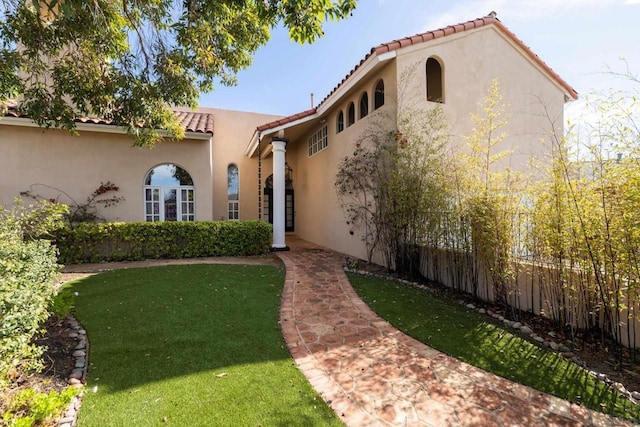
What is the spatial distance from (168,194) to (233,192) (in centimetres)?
549

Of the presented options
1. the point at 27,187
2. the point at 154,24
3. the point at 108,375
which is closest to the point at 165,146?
the point at 27,187

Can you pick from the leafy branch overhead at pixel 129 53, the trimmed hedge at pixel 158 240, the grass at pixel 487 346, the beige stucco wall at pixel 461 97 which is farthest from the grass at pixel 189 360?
the beige stucco wall at pixel 461 97

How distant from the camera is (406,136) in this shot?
867 cm

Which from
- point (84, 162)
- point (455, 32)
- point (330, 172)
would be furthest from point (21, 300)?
point (455, 32)

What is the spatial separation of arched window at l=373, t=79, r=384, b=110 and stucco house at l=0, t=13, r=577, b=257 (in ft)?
0.16

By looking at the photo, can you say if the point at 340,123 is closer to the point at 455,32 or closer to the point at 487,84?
the point at 455,32

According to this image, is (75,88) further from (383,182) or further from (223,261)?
(383,182)

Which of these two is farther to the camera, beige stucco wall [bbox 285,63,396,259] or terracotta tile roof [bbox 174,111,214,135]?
terracotta tile roof [bbox 174,111,214,135]

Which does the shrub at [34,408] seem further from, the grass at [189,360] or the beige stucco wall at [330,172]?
the beige stucco wall at [330,172]

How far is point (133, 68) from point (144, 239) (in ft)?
19.4

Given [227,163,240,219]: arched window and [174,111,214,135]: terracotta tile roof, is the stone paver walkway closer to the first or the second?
[174,111,214,135]: terracotta tile roof

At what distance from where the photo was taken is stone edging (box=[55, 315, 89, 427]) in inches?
121

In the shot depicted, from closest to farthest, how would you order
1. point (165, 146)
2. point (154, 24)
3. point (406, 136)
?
point (154, 24), point (406, 136), point (165, 146)

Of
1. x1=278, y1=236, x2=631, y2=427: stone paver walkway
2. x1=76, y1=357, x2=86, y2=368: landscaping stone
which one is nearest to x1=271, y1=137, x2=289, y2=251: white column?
x1=278, y1=236, x2=631, y2=427: stone paver walkway
